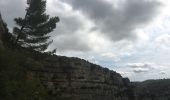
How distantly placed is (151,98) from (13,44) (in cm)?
10650

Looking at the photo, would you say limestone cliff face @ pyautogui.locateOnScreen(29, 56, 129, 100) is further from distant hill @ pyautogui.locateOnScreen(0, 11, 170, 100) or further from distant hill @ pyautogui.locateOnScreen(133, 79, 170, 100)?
distant hill @ pyautogui.locateOnScreen(133, 79, 170, 100)

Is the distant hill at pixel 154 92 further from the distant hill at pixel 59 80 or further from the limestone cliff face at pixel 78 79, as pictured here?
the limestone cliff face at pixel 78 79

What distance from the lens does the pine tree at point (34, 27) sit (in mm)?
51938

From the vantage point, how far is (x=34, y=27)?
2071 inches

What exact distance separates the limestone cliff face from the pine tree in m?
9.44

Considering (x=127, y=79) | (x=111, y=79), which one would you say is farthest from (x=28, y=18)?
(x=127, y=79)

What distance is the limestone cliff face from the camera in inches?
2911

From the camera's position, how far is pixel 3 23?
55.3 m

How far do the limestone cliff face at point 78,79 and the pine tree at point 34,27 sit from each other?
9440mm

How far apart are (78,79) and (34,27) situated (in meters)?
44.5

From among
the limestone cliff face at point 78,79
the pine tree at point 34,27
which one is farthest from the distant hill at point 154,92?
the pine tree at point 34,27

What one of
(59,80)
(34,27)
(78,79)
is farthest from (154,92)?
(34,27)

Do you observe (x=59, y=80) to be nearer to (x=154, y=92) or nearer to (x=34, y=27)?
(x=34, y=27)

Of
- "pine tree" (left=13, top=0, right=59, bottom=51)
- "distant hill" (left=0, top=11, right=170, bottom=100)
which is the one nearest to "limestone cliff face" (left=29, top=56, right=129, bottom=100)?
"distant hill" (left=0, top=11, right=170, bottom=100)
